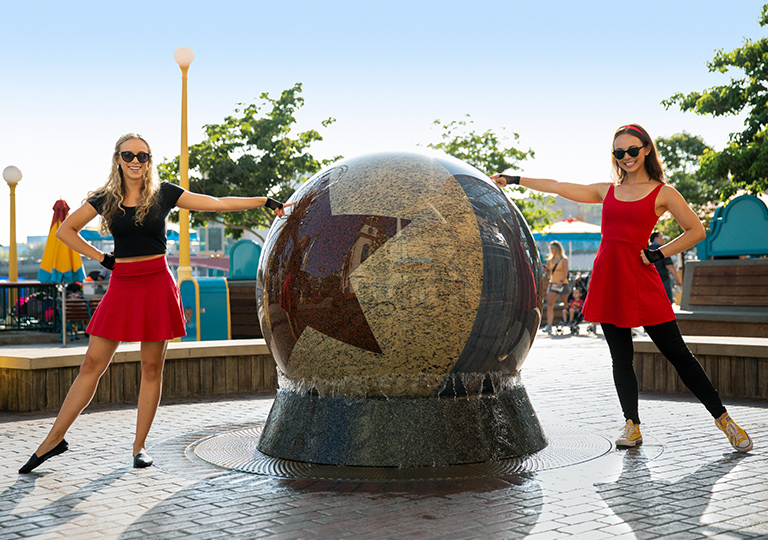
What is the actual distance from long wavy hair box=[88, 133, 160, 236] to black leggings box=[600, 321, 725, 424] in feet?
10.5

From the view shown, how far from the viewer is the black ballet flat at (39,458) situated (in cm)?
505

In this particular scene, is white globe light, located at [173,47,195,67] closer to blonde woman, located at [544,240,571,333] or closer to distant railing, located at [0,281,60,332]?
distant railing, located at [0,281,60,332]

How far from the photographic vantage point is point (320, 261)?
5098 millimetres

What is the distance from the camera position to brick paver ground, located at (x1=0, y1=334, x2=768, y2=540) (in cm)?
373

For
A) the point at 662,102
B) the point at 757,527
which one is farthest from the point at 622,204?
the point at 662,102

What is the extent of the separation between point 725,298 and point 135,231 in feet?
37.9

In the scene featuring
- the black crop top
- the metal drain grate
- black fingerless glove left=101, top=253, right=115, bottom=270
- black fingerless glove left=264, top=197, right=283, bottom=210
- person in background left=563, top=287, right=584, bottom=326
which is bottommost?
the metal drain grate

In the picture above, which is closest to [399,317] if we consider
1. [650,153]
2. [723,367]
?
[650,153]

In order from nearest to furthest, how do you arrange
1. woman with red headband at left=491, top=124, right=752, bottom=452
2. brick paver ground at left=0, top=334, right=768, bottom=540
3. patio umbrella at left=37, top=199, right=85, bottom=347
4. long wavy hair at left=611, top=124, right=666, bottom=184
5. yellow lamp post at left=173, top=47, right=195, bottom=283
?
brick paver ground at left=0, top=334, right=768, bottom=540, woman with red headband at left=491, top=124, right=752, bottom=452, long wavy hair at left=611, top=124, right=666, bottom=184, yellow lamp post at left=173, top=47, right=195, bottom=283, patio umbrella at left=37, top=199, right=85, bottom=347

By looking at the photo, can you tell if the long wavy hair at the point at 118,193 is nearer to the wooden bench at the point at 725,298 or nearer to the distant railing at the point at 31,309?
the wooden bench at the point at 725,298

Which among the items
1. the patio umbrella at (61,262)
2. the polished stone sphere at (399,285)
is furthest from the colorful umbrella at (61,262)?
the polished stone sphere at (399,285)

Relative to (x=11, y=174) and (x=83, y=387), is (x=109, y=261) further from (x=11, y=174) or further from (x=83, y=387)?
(x=11, y=174)

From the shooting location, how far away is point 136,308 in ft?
16.9

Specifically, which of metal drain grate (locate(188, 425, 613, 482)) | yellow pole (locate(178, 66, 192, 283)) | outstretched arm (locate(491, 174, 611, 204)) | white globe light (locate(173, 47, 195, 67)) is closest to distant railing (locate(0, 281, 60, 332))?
yellow pole (locate(178, 66, 192, 283))
